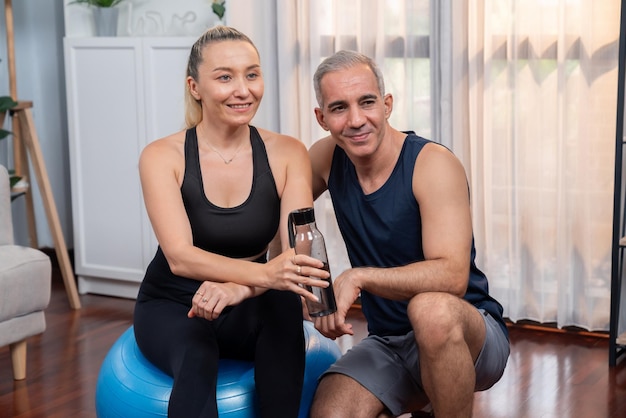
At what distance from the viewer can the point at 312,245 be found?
1.99 meters

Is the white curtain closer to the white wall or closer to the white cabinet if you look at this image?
the white cabinet

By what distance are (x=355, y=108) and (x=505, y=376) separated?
1.38 metres

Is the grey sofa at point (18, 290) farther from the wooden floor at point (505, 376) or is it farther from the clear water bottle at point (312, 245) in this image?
the clear water bottle at point (312, 245)

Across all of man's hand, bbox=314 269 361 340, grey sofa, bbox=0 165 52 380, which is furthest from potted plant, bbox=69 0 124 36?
man's hand, bbox=314 269 361 340

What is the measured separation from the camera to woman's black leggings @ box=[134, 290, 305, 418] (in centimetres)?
201

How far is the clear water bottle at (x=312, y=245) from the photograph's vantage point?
1950 millimetres

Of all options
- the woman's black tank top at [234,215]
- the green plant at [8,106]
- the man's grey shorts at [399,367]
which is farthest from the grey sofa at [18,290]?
the man's grey shorts at [399,367]

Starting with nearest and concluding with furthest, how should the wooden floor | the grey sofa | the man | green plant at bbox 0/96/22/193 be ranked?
the man < the wooden floor < the grey sofa < green plant at bbox 0/96/22/193

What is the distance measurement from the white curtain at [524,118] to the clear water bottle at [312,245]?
1.70 m

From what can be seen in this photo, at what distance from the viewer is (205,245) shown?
229cm

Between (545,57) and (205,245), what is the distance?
1722 millimetres

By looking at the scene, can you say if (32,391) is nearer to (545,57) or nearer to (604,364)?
(604,364)

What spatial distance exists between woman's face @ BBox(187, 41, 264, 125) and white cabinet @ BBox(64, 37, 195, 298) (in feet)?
5.72

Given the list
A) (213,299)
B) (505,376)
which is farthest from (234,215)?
(505,376)
